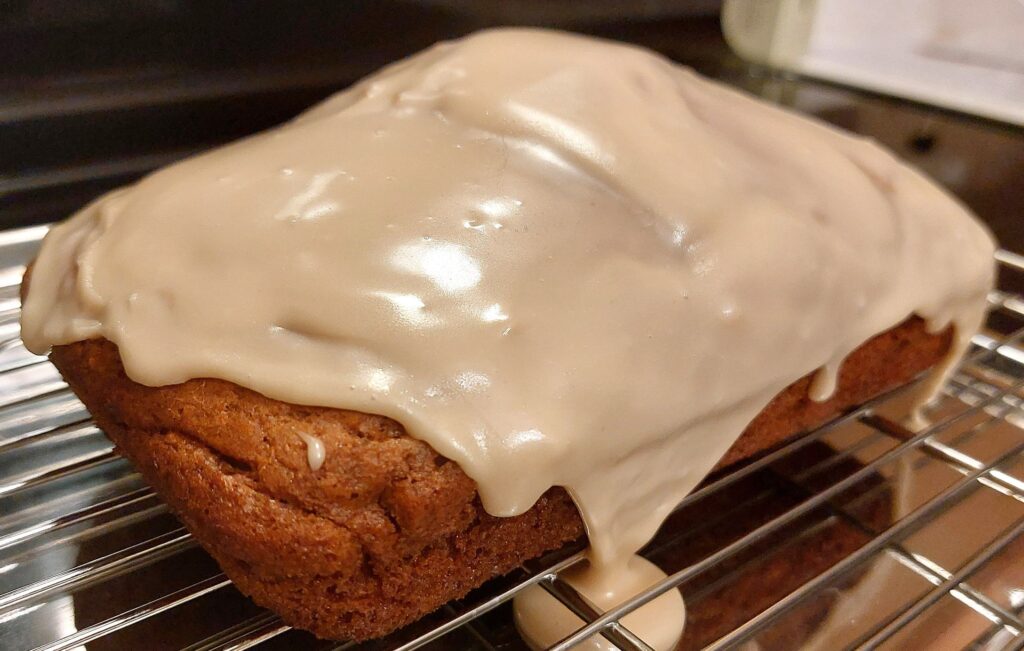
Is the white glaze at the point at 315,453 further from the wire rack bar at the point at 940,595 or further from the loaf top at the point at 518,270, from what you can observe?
the wire rack bar at the point at 940,595

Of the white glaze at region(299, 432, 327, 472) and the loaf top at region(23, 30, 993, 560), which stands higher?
the loaf top at region(23, 30, 993, 560)

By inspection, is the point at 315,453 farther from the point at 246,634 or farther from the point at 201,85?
the point at 201,85

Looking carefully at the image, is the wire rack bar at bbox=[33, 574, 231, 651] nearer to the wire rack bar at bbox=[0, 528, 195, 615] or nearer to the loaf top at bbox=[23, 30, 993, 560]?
the wire rack bar at bbox=[0, 528, 195, 615]

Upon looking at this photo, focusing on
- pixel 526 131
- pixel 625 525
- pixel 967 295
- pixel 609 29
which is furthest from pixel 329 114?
pixel 609 29

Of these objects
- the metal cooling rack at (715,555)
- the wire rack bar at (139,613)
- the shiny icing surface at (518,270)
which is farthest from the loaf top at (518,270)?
the wire rack bar at (139,613)

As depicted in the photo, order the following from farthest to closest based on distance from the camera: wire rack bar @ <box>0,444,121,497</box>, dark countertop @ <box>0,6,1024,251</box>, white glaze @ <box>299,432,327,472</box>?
dark countertop @ <box>0,6,1024,251</box>, wire rack bar @ <box>0,444,121,497</box>, white glaze @ <box>299,432,327,472</box>

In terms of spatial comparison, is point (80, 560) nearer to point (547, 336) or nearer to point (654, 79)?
point (547, 336)

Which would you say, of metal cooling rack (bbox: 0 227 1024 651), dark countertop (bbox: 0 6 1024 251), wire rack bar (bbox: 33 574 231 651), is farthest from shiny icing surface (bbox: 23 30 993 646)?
dark countertop (bbox: 0 6 1024 251)
